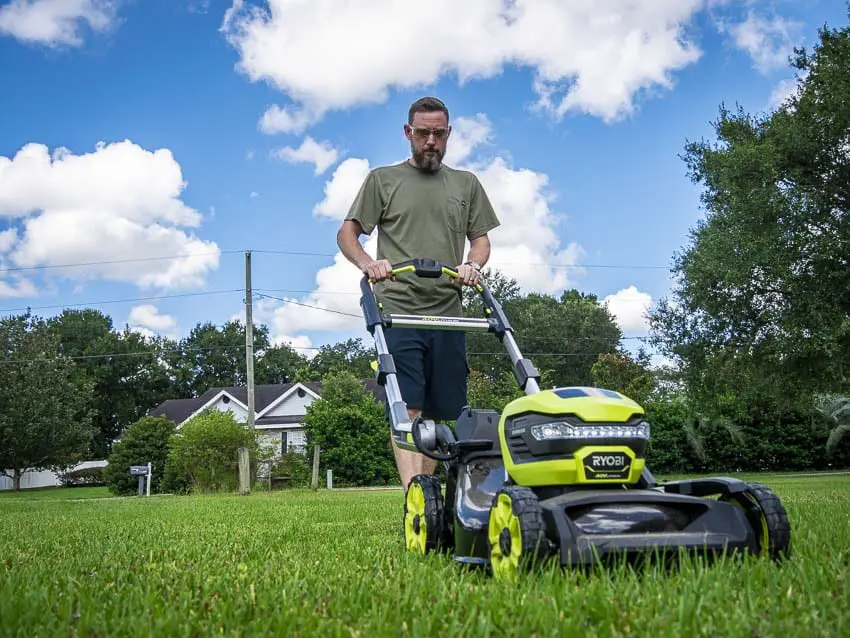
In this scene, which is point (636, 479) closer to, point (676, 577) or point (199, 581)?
point (676, 577)

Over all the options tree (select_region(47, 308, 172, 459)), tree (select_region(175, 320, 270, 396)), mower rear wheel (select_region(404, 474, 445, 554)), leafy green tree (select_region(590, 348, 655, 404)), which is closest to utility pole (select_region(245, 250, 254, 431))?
leafy green tree (select_region(590, 348, 655, 404))

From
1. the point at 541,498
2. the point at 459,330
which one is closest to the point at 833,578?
the point at 541,498

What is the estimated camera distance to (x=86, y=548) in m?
4.43

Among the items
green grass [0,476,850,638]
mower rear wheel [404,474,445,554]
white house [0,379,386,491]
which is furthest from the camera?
white house [0,379,386,491]

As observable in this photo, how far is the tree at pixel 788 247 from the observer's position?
60.5 feet

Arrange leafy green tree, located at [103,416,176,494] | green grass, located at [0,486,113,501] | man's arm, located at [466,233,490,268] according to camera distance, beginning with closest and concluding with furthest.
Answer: man's arm, located at [466,233,490,268] → leafy green tree, located at [103,416,176,494] → green grass, located at [0,486,113,501]

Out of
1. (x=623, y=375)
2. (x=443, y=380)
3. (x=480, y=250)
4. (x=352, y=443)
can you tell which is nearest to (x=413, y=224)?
(x=480, y=250)

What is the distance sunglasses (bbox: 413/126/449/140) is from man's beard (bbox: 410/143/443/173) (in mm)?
87

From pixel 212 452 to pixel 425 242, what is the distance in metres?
17.0

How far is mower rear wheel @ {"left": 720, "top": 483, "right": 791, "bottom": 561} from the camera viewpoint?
9.28ft

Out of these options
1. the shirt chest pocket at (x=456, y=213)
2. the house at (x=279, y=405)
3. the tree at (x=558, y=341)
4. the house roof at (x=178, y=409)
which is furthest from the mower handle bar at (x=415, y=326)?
the house roof at (x=178, y=409)

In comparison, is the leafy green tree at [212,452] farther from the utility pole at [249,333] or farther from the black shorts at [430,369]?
the black shorts at [430,369]

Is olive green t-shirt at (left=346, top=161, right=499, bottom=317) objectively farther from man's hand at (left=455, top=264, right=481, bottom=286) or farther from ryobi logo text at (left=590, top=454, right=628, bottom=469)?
A: ryobi logo text at (left=590, top=454, right=628, bottom=469)

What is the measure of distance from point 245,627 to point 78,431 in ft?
146
